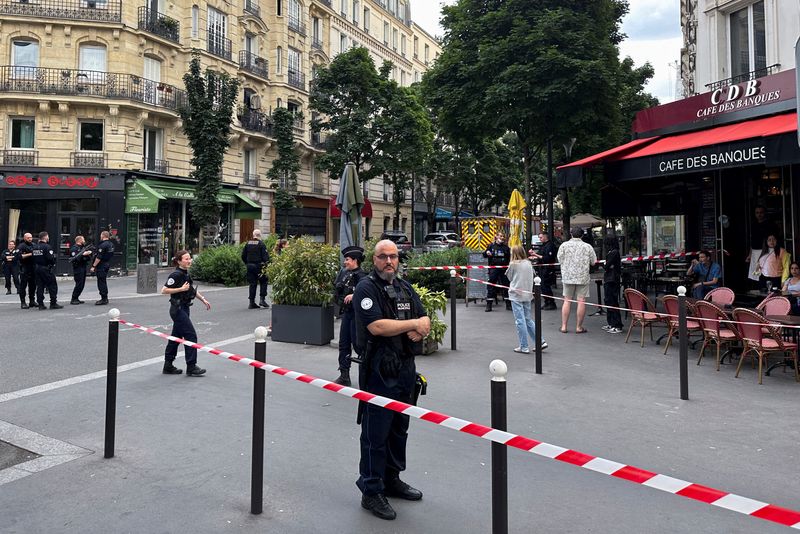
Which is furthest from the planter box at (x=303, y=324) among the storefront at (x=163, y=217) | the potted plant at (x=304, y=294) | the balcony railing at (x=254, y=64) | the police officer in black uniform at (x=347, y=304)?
the balcony railing at (x=254, y=64)

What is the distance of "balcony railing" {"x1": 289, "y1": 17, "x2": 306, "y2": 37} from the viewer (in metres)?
36.7

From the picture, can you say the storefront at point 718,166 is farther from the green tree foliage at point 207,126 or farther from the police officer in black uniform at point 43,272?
the green tree foliage at point 207,126

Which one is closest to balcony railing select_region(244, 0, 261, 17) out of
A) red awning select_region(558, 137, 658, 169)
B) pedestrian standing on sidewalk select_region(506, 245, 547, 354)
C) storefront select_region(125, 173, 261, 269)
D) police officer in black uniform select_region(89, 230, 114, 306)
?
storefront select_region(125, 173, 261, 269)

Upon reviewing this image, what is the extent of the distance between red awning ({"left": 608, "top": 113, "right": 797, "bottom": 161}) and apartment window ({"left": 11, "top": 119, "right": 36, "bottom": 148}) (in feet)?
79.4

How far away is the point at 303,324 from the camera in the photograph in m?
9.29

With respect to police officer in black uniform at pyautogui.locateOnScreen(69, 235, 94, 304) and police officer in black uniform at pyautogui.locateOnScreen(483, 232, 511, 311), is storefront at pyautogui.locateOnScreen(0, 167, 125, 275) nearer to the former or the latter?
police officer in black uniform at pyautogui.locateOnScreen(69, 235, 94, 304)

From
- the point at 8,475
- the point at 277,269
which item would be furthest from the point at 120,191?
the point at 8,475

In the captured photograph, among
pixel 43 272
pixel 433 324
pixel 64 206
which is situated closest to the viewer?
pixel 433 324

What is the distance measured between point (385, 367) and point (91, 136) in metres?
26.2

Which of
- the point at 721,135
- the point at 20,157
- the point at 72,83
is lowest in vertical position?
the point at 721,135

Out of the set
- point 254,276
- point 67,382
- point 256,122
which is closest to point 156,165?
point 256,122

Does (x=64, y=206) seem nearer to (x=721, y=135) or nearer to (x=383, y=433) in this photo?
(x=721, y=135)

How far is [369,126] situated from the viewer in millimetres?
35438

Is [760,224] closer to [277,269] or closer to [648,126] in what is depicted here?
[648,126]
